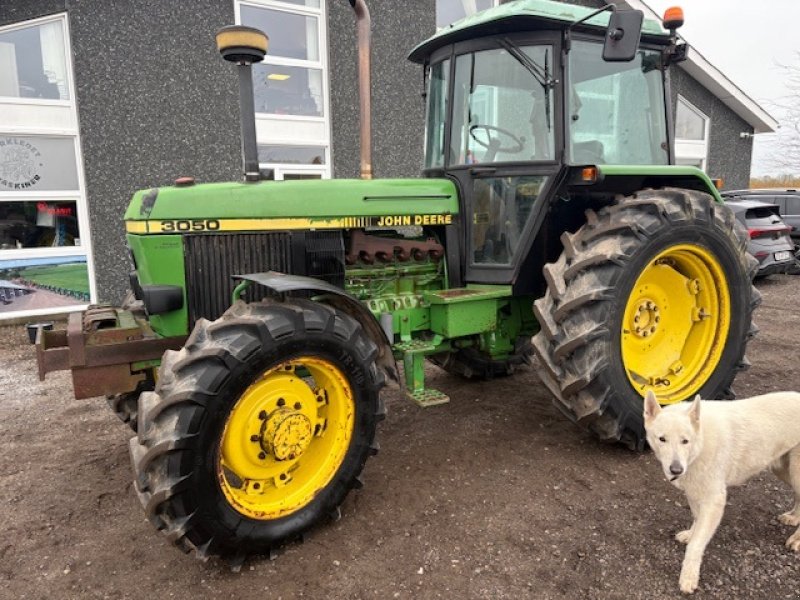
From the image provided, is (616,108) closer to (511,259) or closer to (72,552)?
(511,259)

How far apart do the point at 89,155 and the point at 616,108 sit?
6446 millimetres

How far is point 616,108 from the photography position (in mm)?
3988

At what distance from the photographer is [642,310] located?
3873 mm

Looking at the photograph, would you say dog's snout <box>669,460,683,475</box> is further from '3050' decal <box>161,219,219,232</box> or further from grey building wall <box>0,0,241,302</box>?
grey building wall <box>0,0,241,302</box>

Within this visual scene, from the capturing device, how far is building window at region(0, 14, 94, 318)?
24.0 feet

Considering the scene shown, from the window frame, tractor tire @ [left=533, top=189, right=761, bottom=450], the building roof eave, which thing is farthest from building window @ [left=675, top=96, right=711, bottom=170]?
tractor tire @ [left=533, top=189, right=761, bottom=450]

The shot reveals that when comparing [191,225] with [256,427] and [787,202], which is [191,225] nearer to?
[256,427]

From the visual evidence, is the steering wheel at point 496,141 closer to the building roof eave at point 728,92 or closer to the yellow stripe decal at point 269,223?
the yellow stripe decal at point 269,223

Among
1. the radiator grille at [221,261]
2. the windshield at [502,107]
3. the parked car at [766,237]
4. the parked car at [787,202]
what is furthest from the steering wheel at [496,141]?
the parked car at [787,202]

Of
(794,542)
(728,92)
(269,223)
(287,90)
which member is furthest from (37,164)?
(728,92)

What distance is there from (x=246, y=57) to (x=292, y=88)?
19.4ft

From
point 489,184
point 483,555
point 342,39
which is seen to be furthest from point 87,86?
point 483,555

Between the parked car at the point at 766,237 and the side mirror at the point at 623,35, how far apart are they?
812 cm

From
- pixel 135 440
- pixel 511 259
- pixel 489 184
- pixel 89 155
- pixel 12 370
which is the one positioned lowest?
pixel 12 370
